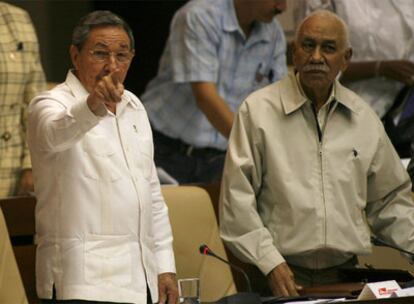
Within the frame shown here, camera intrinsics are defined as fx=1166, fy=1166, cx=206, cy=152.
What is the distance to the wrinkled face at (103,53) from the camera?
3.28 metres

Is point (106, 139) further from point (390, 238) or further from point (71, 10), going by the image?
point (71, 10)

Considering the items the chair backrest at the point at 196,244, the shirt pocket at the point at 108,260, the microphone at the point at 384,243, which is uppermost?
the shirt pocket at the point at 108,260

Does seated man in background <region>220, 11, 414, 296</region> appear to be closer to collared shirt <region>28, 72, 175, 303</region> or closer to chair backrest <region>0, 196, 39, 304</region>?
collared shirt <region>28, 72, 175, 303</region>

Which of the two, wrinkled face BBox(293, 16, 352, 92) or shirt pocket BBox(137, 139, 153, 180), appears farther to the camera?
wrinkled face BBox(293, 16, 352, 92)

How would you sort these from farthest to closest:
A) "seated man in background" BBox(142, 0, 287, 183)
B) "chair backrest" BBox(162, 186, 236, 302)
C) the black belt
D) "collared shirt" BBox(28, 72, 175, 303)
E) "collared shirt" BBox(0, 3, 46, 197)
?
the black belt, "seated man in background" BBox(142, 0, 287, 183), "collared shirt" BBox(0, 3, 46, 197), "chair backrest" BBox(162, 186, 236, 302), "collared shirt" BBox(28, 72, 175, 303)

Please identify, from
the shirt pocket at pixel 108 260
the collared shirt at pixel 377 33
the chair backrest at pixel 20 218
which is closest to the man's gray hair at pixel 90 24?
the shirt pocket at pixel 108 260

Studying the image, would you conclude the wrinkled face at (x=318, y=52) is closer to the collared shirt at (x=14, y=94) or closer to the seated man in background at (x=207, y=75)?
the seated man in background at (x=207, y=75)

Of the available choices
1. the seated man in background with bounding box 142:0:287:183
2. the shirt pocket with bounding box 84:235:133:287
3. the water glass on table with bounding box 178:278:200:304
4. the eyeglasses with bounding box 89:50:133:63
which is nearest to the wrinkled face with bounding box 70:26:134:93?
the eyeglasses with bounding box 89:50:133:63

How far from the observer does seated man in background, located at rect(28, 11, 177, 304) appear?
3.20 meters

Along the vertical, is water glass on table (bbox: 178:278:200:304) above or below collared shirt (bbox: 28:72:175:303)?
below

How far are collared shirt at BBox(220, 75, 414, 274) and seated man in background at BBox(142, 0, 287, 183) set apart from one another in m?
0.82

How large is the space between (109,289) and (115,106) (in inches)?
21.3

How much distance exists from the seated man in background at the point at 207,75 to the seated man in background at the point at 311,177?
0.81m

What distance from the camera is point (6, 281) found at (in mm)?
3562
